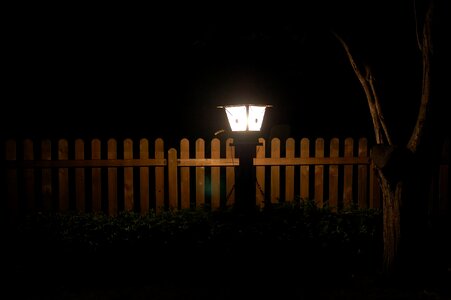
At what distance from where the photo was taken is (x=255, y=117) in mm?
5273

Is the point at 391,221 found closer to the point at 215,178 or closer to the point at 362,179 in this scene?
the point at 362,179

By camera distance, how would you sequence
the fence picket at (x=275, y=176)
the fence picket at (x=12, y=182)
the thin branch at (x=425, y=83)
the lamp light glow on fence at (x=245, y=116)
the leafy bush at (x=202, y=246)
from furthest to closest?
the fence picket at (x=275, y=176) < the fence picket at (x=12, y=182) < the lamp light glow on fence at (x=245, y=116) < the leafy bush at (x=202, y=246) < the thin branch at (x=425, y=83)

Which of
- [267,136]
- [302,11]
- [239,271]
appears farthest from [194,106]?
[239,271]

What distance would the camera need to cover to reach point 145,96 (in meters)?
11.0

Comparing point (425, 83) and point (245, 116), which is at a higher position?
point (425, 83)

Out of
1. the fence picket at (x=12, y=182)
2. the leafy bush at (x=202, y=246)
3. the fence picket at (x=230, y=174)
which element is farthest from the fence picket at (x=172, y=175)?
the fence picket at (x=12, y=182)

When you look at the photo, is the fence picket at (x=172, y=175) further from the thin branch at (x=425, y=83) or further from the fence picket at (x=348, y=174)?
the thin branch at (x=425, y=83)

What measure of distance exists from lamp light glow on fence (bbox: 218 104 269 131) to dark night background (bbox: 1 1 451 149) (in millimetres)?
2708

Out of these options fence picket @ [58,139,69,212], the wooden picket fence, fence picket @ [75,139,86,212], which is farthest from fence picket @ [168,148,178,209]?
fence picket @ [58,139,69,212]

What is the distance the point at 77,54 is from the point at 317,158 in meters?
6.20

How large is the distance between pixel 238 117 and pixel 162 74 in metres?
5.87

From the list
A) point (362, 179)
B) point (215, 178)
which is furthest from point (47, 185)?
point (362, 179)

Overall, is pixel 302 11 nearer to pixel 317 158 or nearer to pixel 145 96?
pixel 317 158

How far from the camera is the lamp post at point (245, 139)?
17.2ft
